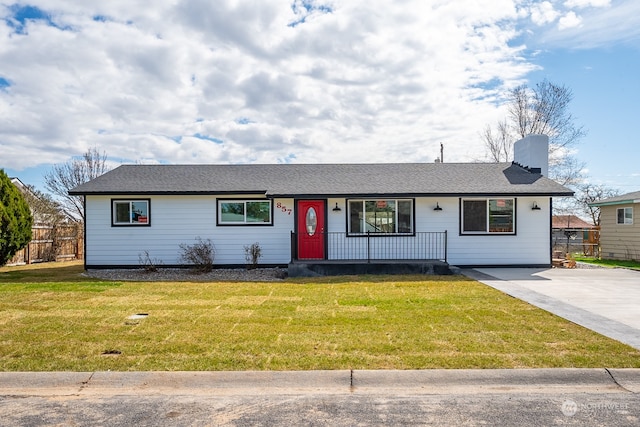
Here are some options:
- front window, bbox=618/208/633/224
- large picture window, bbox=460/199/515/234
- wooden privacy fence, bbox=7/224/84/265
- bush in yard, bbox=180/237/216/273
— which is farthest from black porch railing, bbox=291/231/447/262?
wooden privacy fence, bbox=7/224/84/265

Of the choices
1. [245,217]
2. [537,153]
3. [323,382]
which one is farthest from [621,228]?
[323,382]

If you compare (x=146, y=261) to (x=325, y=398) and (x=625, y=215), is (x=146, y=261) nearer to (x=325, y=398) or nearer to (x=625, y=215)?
(x=325, y=398)

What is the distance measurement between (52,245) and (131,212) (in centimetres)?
732

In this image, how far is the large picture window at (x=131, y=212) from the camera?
14.8 meters

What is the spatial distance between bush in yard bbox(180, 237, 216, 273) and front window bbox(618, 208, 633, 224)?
16.7m

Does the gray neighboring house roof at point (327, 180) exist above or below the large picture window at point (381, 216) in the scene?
above

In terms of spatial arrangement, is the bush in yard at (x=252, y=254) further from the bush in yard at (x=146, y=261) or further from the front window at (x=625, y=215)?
the front window at (x=625, y=215)

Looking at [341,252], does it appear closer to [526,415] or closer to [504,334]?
[504,334]

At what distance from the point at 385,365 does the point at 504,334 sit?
2.10 meters

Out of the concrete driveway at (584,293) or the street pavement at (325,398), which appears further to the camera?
the concrete driveway at (584,293)

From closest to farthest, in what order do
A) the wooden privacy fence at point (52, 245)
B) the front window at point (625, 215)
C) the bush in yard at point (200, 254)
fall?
the bush in yard at point (200, 254) < the wooden privacy fence at point (52, 245) < the front window at point (625, 215)

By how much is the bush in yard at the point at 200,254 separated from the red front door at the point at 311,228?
110 inches

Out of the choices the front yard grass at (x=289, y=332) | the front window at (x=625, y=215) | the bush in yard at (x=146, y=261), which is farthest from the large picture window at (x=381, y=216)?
the front window at (x=625, y=215)

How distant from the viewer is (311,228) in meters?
14.6
